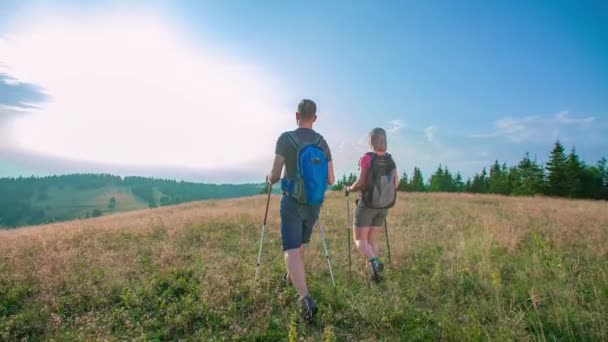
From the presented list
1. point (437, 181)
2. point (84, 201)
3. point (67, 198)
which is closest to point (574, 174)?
point (437, 181)

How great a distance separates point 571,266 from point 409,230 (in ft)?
15.8

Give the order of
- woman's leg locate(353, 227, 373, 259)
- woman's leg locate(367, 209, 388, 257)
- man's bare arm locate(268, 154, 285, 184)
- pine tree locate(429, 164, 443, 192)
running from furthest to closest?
1. pine tree locate(429, 164, 443, 192)
2. woman's leg locate(367, 209, 388, 257)
3. woman's leg locate(353, 227, 373, 259)
4. man's bare arm locate(268, 154, 285, 184)

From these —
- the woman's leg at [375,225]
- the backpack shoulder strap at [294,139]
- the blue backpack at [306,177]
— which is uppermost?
the backpack shoulder strap at [294,139]

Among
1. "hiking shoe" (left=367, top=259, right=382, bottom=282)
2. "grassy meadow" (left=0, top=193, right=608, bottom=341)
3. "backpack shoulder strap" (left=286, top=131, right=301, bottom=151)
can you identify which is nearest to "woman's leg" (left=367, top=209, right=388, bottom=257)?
"hiking shoe" (left=367, top=259, right=382, bottom=282)

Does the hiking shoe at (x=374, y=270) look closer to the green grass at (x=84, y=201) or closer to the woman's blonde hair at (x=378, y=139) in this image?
the woman's blonde hair at (x=378, y=139)

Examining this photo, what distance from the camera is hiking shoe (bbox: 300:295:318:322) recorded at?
4484 mm

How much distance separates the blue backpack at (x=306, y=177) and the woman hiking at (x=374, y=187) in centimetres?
163

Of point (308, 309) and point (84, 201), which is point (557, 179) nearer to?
point (308, 309)

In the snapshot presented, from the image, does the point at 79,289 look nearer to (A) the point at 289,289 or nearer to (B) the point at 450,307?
(A) the point at 289,289

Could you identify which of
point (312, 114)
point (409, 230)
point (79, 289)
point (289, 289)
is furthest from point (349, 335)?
point (409, 230)

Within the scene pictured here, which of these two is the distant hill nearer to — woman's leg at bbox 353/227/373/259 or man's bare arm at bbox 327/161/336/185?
woman's leg at bbox 353/227/373/259

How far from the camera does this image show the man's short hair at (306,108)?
4.95 m

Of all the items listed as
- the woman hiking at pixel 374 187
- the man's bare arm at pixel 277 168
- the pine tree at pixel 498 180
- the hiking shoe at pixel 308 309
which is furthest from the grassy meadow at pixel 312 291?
the pine tree at pixel 498 180

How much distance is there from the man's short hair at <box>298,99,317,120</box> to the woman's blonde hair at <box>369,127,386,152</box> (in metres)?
1.73
